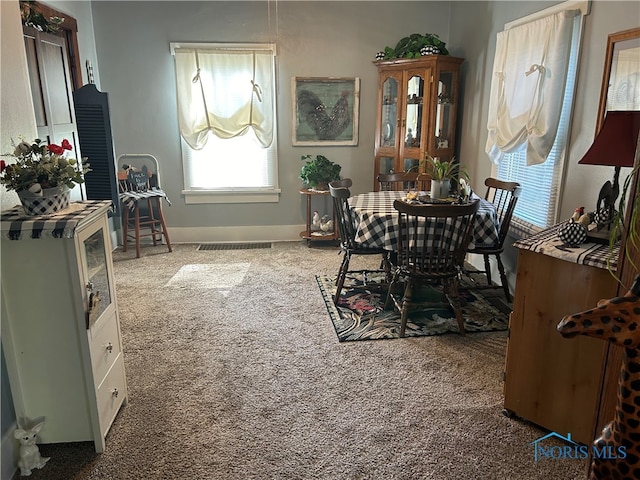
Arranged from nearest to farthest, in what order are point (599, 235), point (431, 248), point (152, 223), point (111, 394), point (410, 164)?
point (599, 235)
point (111, 394)
point (431, 248)
point (410, 164)
point (152, 223)

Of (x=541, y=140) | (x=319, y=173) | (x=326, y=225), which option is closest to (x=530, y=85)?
(x=541, y=140)

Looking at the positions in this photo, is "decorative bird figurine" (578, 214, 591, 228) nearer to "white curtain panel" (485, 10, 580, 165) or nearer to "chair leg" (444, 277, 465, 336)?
"chair leg" (444, 277, 465, 336)

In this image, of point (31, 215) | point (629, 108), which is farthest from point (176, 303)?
point (629, 108)

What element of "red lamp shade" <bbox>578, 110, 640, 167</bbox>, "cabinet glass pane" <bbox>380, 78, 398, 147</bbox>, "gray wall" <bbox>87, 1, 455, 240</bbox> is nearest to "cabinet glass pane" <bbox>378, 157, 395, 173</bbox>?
"cabinet glass pane" <bbox>380, 78, 398, 147</bbox>

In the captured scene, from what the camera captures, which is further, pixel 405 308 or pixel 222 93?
pixel 222 93

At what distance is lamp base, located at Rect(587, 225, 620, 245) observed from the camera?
1.99 m

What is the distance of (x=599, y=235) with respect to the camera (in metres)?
2.00

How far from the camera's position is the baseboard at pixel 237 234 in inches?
206

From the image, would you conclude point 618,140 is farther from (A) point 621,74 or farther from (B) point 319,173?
(B) point 319,173

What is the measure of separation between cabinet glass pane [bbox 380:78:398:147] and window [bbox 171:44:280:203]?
1.14 m

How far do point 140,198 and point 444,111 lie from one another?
9.99 feet

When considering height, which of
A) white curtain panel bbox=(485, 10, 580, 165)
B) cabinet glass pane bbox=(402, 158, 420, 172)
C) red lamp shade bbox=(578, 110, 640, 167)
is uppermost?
white curtain panel bbox=(485, 10, 580, 165)

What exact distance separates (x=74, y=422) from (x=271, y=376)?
3.15 ft

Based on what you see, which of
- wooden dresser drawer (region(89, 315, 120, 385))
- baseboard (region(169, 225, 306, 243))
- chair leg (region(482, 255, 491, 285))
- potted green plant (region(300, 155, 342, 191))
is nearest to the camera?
wooden dresser drawer (region(89, 315, 120, 385))
